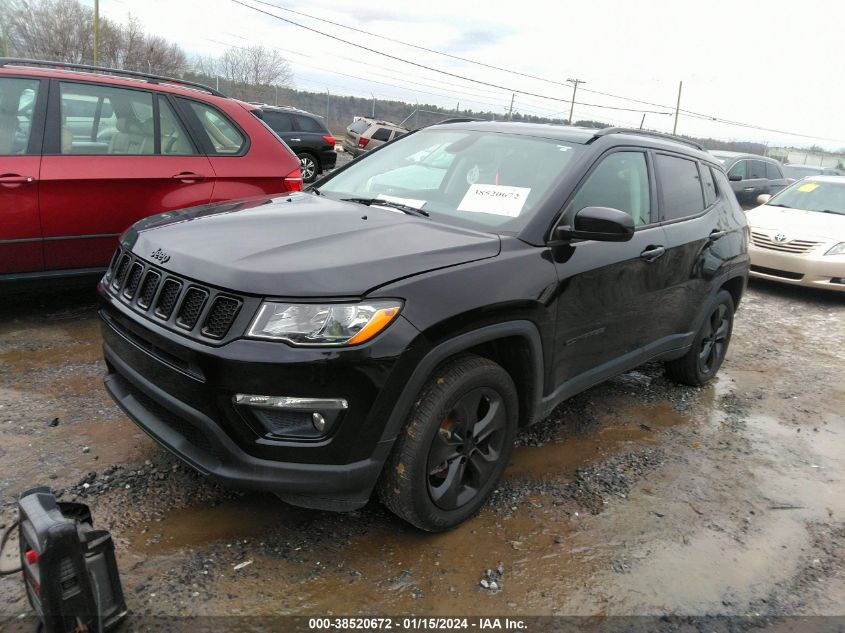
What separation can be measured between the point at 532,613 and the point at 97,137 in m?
4.23

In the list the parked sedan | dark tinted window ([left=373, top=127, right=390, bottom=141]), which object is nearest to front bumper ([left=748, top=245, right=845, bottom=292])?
the parked sedan

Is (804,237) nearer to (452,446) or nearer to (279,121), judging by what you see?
(452,446)

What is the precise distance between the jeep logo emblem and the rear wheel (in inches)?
474

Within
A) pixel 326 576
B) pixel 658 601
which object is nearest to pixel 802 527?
pixel 658 601

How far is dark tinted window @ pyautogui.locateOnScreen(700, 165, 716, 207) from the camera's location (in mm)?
4375

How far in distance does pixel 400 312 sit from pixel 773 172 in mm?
14964

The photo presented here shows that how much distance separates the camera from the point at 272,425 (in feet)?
7.21

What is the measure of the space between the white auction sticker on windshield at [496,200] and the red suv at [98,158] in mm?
2539

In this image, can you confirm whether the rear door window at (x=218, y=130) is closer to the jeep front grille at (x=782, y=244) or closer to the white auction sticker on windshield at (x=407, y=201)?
the white auction sticker on windshield at (x=407, y=201)

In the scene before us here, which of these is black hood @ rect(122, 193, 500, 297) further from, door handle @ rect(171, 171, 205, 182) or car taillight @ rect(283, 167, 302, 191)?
car taillight @ rect(283, 167, 302, 191)

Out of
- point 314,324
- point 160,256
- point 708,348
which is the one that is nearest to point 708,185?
point 708,348

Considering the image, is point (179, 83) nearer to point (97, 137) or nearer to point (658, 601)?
point (97, 137)

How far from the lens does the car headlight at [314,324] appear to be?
7.04 ft

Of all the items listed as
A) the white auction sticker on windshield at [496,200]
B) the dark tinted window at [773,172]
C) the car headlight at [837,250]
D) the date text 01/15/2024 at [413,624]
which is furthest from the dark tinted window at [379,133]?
the date text 01/15/2024 at [413,624]
